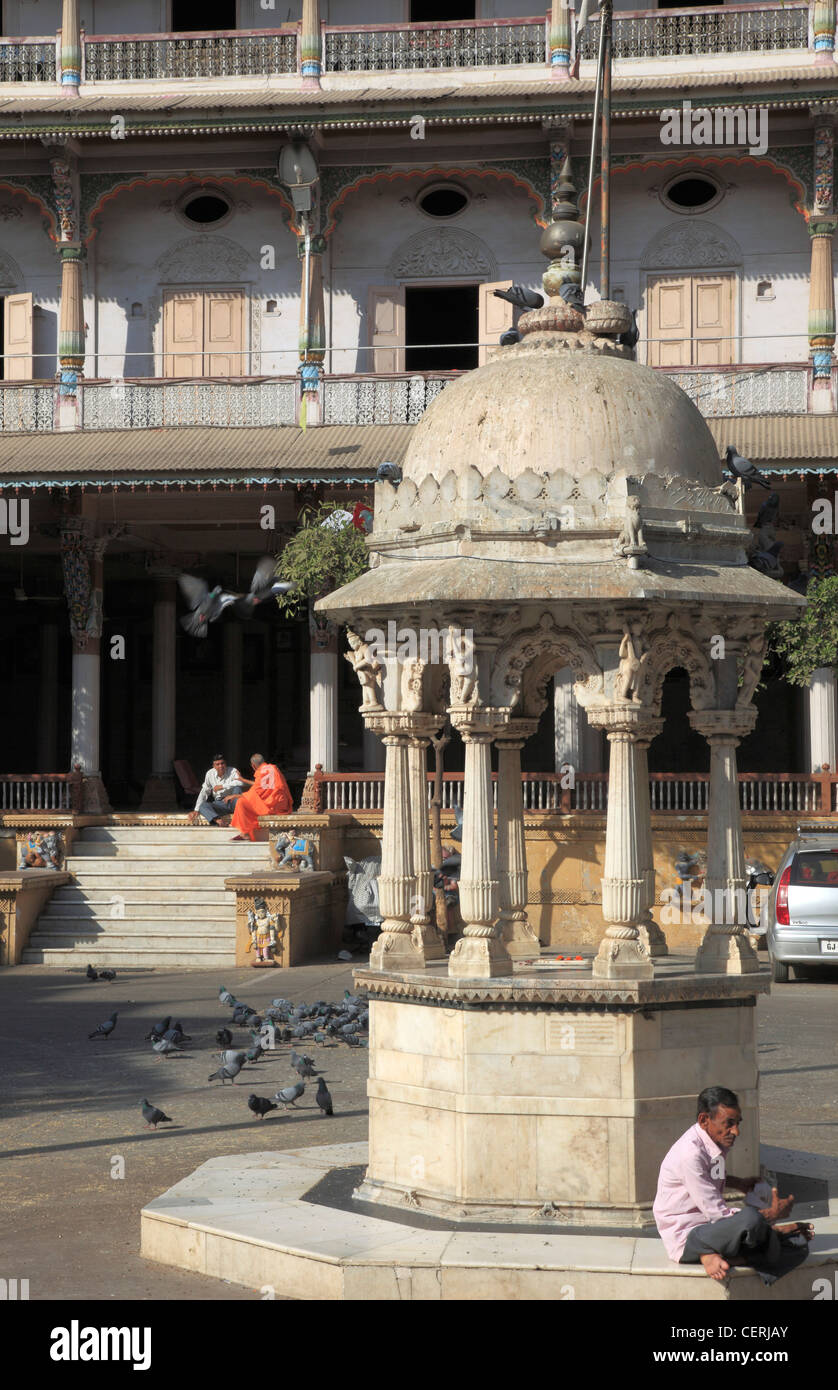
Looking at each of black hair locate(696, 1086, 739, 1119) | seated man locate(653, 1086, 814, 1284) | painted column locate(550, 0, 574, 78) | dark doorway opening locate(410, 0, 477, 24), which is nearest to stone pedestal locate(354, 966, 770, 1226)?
seated man locate(653, 1086, 814, 1284)

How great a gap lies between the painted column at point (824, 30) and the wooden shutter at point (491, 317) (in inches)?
209

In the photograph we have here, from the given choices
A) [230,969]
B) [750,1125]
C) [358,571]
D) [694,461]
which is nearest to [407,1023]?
[750,1125]

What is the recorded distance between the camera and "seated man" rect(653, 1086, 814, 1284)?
6.50m

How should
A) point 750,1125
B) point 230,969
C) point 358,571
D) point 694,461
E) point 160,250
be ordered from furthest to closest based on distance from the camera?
point 160,250, point 358,571, point 230,969, point 694,461, point 750,1125

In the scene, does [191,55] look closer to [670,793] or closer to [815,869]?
[670,793]

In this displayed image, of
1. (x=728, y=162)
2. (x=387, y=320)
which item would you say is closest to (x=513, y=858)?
(x=387, y=320)

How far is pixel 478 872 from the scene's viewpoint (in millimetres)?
7844

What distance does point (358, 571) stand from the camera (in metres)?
20.9

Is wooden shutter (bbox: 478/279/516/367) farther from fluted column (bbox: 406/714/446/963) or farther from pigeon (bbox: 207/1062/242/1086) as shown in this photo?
fluted column (bbox: 406/714/446/963)

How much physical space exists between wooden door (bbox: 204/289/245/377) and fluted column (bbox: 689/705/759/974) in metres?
18.5

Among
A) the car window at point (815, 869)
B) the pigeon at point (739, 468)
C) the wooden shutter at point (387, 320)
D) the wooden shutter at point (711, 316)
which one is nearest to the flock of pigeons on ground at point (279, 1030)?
the pigeon at point (739, 468)

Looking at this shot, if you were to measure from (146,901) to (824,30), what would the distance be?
14982mm
